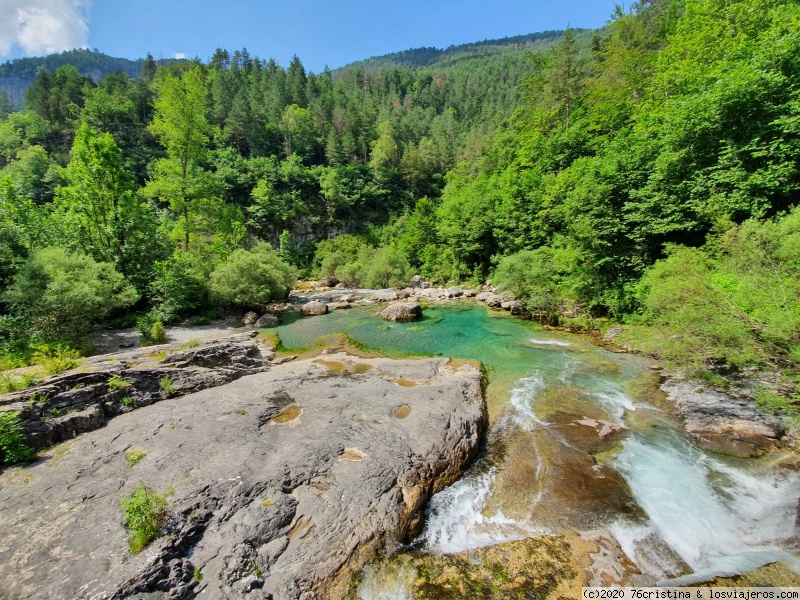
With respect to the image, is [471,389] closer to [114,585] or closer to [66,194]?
[114,585]

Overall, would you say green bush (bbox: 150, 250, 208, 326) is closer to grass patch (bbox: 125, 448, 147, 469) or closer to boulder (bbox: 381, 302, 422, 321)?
boulder (bbox: 381, 302, 422, 321)

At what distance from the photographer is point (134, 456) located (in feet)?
21.3

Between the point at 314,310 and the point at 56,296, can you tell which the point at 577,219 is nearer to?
the point at 314,310

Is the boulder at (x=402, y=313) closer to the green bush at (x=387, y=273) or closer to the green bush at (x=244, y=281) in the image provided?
the green bush at (x=244, y=281)

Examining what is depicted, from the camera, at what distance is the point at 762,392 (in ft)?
23.9

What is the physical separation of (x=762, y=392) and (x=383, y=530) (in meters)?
9.08

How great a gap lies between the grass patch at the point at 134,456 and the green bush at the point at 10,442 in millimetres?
1908

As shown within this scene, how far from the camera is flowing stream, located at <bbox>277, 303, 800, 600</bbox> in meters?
5.16

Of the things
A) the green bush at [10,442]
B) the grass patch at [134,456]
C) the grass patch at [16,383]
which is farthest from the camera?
the grass patch at [16,383]

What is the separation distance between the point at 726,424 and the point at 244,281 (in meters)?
25.1

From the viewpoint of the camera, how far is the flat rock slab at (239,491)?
4324mm

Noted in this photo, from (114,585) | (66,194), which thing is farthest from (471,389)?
(66,194)

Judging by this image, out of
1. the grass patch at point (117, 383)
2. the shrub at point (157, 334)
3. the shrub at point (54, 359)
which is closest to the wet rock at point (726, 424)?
the grass patch at point (117, 383)

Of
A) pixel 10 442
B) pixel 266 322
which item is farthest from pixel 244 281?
pixel 10 442
